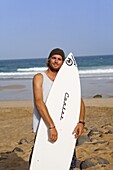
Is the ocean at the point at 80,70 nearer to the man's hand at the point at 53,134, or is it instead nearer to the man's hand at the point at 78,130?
the man's hand at the point at 78,130

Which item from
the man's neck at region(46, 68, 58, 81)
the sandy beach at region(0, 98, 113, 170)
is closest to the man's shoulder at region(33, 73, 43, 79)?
the man's neck at region(46, 68, 58, 81)

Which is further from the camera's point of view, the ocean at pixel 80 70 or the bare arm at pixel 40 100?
the ocean at pixel 80 70

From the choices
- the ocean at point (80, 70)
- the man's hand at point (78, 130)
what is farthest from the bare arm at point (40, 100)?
the ocean at point (80, 70)

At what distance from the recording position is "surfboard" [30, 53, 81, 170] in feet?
10.1

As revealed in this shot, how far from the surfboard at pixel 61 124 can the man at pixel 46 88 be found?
0.16 feet

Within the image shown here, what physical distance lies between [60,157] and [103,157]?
63.1 inches

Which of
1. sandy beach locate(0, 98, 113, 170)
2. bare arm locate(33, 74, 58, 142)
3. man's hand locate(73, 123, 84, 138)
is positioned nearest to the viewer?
bare arm locate(33, 74, 58, 142)

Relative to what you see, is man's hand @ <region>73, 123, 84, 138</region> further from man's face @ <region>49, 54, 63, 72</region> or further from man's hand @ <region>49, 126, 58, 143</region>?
man's face @ <region>49, 54, 63, 72</region>

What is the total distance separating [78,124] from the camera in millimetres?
3174

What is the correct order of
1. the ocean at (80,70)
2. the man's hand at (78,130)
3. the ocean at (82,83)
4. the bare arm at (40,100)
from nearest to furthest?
the bare arm at (40,100), the man's hand at (78,130), the ocean at (82,83), the ocean at (80,70)

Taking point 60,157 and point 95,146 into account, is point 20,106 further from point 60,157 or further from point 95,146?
point 60,157

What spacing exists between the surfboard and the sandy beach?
1171 millimetres

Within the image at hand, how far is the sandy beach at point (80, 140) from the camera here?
4520 mm

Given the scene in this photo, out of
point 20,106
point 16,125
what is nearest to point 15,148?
point 16,125
